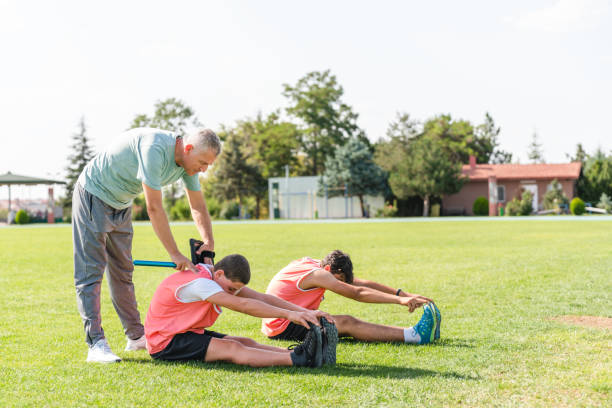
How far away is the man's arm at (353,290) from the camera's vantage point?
16.1 ft

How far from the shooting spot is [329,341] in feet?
14.2

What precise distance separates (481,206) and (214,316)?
43.9 meters

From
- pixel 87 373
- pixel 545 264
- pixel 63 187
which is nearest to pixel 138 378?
pixel 87 373

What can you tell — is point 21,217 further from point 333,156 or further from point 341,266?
point 341,266

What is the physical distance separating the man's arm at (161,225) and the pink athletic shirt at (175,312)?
0.09 m

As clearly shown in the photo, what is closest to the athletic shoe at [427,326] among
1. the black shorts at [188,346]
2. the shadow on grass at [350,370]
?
the shadow on grass at [350,370]

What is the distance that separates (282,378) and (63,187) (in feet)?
191

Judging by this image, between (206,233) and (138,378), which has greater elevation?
(206,233)

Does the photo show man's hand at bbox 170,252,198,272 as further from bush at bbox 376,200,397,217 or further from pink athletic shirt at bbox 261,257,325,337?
bush at bbox 376,200,397,217

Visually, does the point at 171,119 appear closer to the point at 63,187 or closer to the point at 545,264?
the point at 63,187

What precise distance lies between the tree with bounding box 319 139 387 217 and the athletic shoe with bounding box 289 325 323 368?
4343cm

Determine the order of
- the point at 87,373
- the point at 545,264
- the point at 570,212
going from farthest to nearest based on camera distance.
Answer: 1. the point at 570,212
2. the point at 545,264
3. the point at 87,373

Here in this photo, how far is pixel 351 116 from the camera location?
2482 inches

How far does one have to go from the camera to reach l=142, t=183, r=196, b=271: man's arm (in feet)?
14.1
